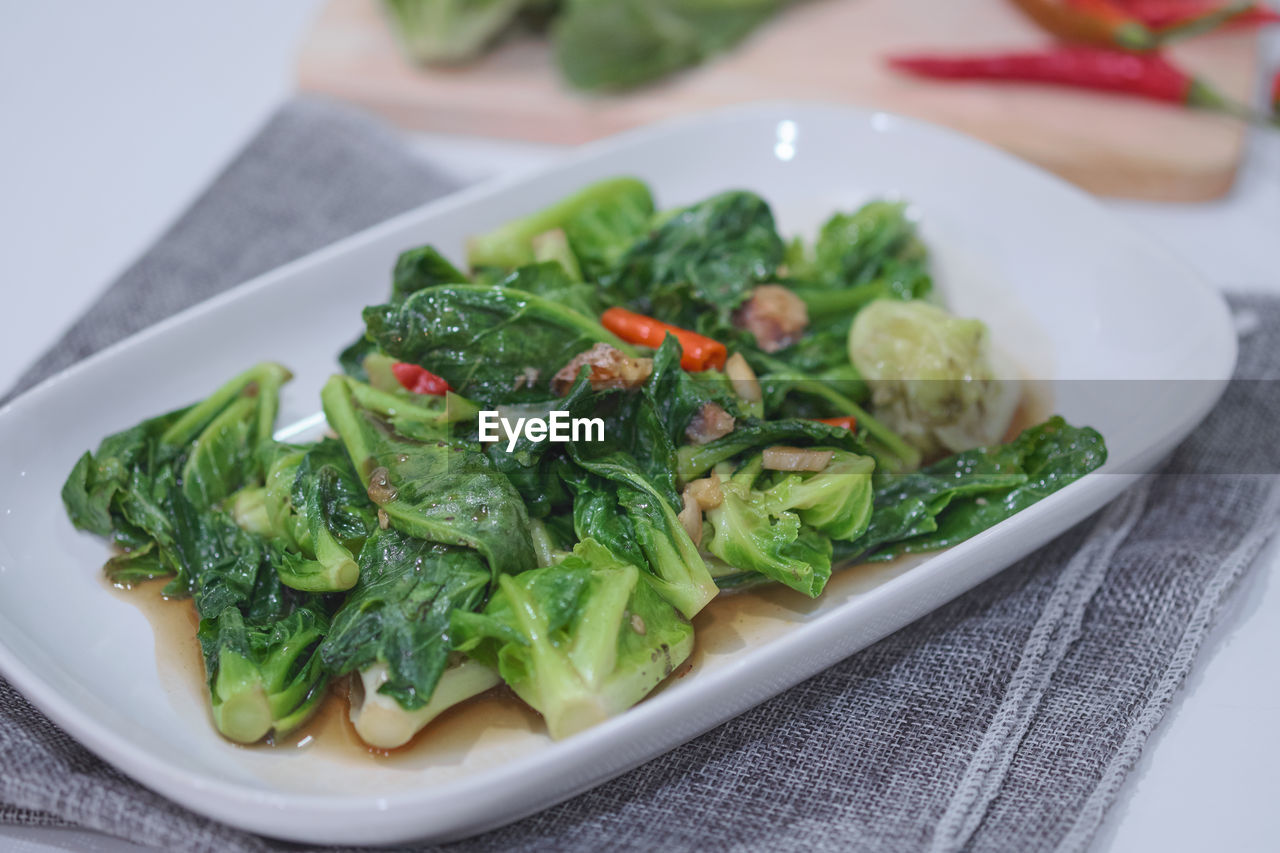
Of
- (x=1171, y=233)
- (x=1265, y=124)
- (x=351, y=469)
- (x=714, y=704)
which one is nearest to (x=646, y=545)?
(x=714, y=704)

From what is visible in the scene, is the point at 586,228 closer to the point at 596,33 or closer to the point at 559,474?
the point at 559,474

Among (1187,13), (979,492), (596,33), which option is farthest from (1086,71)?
(979,492)

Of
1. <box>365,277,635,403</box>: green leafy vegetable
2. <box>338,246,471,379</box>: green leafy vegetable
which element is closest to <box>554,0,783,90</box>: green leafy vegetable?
<box>338,246,471,379</box>: green leafy vegetable

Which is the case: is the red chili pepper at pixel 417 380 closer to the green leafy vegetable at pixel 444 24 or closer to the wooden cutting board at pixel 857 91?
the wooden cutting board at pixel 857 91

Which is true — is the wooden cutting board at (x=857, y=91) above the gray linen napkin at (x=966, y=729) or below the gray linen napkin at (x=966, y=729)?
above
